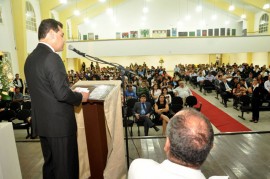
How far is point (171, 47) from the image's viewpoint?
1517cm

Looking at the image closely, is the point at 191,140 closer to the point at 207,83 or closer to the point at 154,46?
the point at 207,83

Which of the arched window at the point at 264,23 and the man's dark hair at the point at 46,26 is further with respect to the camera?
the arched window at the point at 264,23

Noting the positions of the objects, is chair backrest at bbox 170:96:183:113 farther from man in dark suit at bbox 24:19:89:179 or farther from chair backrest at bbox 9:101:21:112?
chair backrest at bbox 9:101:21:112

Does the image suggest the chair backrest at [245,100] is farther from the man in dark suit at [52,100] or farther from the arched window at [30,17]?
the arched window at [30,17]

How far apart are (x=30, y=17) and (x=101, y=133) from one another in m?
13.0

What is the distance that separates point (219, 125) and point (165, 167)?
6163 millimetres

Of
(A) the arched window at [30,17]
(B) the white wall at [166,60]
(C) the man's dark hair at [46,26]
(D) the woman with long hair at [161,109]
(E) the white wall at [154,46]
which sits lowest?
(D) the woman with long hair at [161,109]

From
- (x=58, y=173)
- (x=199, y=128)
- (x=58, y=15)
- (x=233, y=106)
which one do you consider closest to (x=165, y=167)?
(x=199, y=128)

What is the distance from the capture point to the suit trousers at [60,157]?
6.35 feet

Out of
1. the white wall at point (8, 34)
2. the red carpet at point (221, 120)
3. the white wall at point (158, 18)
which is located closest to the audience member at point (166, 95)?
the red carpet at point (221, 120)

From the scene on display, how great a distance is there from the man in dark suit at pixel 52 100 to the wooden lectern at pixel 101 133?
251mm

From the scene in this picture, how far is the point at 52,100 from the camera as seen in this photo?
1836 mm

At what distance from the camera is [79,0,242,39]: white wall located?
21766 mm

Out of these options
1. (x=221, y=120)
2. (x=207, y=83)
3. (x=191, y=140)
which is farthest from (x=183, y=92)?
(x=191, y=140)
